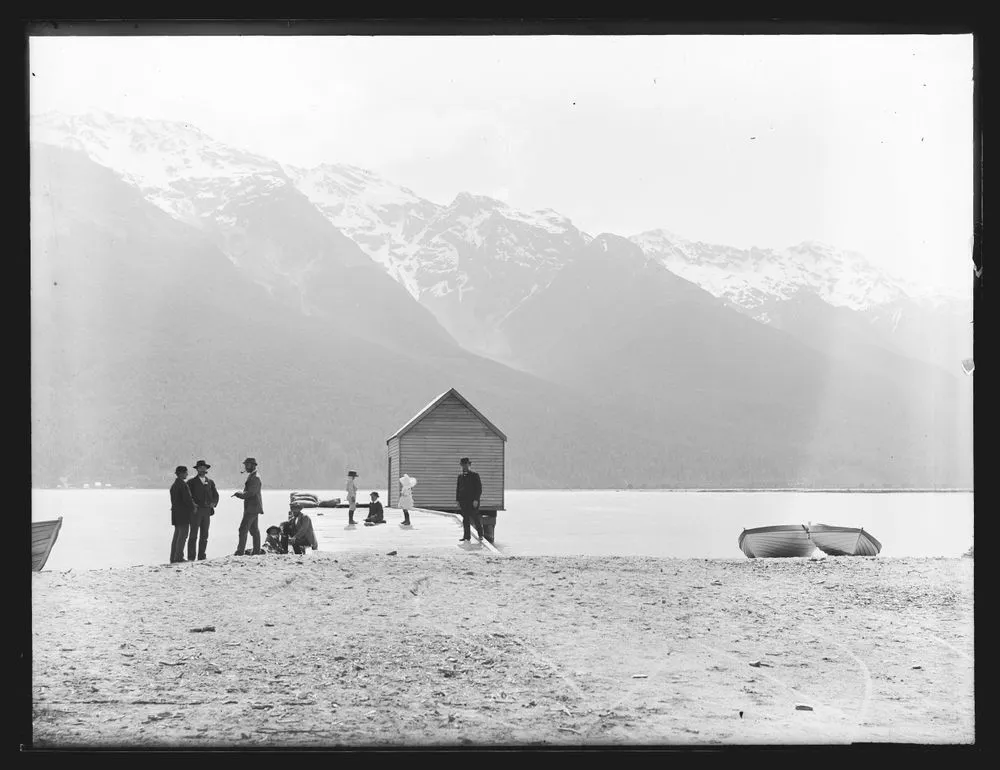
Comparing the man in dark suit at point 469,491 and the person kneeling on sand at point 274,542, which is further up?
the man in dark suit at point 469,491

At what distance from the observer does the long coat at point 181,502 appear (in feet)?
57.1

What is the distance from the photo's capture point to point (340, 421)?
18638cm

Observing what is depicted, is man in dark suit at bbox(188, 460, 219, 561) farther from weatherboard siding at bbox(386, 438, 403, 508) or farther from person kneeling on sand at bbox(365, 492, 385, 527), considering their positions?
weatherboard siding at bbox(386, 438, 403, 508)

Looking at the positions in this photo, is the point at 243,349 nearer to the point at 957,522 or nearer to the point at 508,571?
the point at 957,522

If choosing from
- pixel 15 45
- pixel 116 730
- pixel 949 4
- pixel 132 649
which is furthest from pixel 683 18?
pixel 132 649

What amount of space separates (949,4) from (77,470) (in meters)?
185

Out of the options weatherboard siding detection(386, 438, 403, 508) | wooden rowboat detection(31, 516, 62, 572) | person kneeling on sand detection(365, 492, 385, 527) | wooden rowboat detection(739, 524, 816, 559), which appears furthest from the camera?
weatherboard siding detection(386, 438, 403, 508)

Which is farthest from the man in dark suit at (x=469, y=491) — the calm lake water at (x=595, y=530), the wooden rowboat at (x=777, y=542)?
the wooden rowboat at (x=777, y=542)

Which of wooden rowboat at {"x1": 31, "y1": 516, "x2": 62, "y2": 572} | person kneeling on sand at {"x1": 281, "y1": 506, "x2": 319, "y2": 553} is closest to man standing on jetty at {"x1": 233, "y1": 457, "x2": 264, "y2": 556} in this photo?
person kneeling on sand at {"x1": 281, "y1": 506, "x2": 319, "y2": 553}

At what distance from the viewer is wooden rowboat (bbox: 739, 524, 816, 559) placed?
31.5 metres

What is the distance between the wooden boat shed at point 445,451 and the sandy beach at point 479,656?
20.8 metres

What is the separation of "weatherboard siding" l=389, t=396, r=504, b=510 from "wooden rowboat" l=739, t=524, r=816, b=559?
12806mm

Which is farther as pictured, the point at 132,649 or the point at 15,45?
the point at 132,649

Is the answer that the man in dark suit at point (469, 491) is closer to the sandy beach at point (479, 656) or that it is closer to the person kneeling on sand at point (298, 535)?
the sandy beach at point (479, 656)
